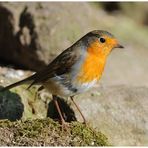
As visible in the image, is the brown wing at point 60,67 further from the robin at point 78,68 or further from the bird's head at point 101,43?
the bird's head at point 101,43

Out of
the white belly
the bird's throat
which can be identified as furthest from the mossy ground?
the bird's throat

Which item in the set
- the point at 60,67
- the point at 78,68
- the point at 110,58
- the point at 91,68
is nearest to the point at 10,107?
the point at 60,67

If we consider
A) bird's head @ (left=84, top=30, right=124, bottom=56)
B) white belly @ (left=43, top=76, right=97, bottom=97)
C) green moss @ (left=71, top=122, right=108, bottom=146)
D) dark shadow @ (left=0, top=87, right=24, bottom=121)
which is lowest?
green moss @ (left=71, top=122, right=108, bottom=146)

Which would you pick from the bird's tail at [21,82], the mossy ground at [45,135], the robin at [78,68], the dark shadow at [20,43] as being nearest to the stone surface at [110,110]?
the bird's tail at [21,82]

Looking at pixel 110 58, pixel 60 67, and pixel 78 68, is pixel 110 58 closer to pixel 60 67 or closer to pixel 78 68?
pixel 60 67

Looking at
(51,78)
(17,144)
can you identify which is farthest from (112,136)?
(17,144)

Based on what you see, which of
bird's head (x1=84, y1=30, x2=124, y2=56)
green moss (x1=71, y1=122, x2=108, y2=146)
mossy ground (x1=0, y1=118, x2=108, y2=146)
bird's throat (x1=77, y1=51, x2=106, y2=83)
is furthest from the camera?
bird's head (x1=84, y1=30, x2=124, y2=56)

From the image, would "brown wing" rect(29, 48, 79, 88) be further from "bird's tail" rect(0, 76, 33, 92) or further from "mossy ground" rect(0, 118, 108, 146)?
"mossy ground" rect(0, 118, 108, 146)
